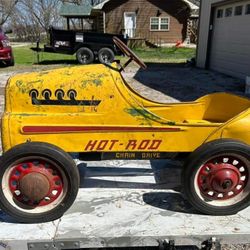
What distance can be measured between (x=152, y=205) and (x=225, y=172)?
26.0 inches

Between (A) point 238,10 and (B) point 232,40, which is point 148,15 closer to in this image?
(B) point 232,40

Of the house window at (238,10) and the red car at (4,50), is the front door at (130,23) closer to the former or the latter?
the red car at (4,50)

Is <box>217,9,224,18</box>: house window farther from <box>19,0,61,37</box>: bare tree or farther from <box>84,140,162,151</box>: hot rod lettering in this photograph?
<box>19,0,61,37</box>: bare tree

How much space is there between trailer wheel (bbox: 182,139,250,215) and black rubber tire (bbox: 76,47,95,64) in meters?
13.7

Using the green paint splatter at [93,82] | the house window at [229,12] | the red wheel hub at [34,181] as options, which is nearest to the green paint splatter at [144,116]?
the green paint splatter at [93,82]

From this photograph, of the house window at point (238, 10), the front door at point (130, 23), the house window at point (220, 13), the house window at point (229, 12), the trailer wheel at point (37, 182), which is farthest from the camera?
the front door at point (130, 23)

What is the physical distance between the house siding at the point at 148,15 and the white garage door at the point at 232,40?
644 inches

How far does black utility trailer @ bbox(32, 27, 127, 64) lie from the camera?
15.8 m

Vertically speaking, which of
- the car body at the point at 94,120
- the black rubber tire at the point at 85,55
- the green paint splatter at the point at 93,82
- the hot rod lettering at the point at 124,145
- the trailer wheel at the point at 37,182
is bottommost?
the black rubber tire at the point at 85,55

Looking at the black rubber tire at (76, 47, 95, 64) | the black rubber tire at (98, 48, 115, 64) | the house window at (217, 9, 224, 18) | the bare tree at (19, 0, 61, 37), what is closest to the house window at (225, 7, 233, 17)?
the house window at (217, 9, 224, 18)

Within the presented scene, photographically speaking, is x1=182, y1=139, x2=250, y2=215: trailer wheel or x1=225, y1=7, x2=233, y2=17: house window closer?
x1=182, y1=139, x2=250, y2=215: trailer wheel

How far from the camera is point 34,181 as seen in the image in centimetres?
277

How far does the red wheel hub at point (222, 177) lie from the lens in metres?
2.88

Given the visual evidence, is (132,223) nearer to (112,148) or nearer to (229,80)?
(112,148)
